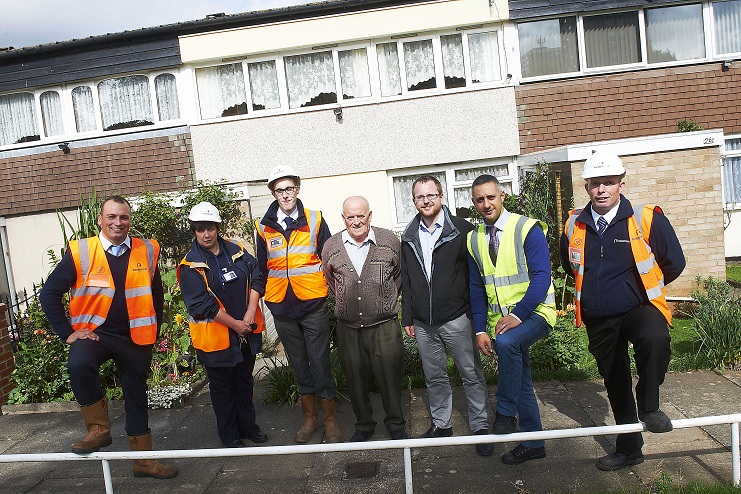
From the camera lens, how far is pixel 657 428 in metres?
3.82

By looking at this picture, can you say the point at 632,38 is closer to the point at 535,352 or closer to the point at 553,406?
the point at 535,352

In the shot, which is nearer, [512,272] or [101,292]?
[512,272]

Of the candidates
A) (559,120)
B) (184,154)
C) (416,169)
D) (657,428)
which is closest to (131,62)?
(184,154)

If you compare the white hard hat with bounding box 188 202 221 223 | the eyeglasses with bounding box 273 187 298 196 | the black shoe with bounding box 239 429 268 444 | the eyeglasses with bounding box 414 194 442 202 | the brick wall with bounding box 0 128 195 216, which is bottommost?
the black shoe with bounding box 239 429 268 444

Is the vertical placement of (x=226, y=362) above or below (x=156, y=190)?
below

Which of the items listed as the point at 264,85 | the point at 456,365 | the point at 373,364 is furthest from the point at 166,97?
the point at 456,365

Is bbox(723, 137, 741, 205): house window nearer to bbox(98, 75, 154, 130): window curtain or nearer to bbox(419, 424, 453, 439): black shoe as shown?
bbox(419, 424, 453, 439): black shoe

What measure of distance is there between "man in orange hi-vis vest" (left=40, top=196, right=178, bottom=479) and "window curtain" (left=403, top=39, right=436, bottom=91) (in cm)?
802

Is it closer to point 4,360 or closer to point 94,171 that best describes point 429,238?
point 4,360

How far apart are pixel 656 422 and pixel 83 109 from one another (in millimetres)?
11865

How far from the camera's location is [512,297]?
172 inches

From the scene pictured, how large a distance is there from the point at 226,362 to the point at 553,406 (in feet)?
9.07

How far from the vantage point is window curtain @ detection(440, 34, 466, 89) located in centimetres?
1175

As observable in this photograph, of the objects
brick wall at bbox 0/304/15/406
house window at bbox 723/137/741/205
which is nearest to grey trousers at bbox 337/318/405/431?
brick wall at bbox 0/304/15/406
